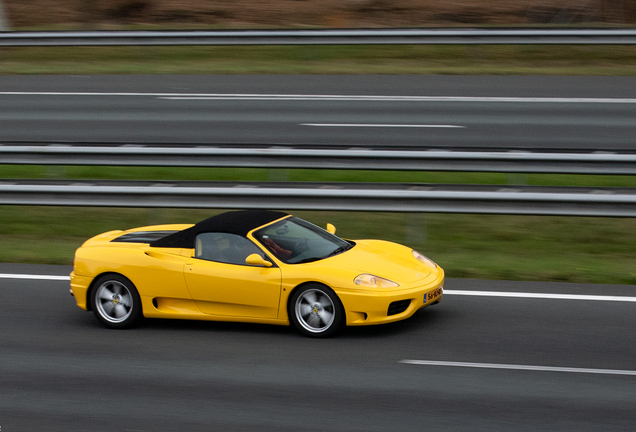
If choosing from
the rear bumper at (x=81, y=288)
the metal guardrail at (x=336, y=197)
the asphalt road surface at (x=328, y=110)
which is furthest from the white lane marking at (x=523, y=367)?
the asphalt road surface at (x=328, y=110)

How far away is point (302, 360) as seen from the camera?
22.6ft

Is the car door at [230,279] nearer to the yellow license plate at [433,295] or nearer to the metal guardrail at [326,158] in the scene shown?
the yellow license plate at [433,295]

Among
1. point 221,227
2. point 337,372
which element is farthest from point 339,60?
point 337,372

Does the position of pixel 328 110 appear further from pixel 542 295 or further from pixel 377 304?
pixel 377 304

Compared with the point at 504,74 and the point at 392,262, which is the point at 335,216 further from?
the point at 504,74

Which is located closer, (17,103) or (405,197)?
(405,197)

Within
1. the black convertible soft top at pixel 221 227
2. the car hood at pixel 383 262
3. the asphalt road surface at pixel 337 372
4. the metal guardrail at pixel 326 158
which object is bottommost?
the asphalt road surface at pixel 337 372

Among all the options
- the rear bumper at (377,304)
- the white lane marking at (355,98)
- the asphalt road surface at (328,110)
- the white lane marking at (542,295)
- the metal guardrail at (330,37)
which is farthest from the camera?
the metal guardrail at (330,37)

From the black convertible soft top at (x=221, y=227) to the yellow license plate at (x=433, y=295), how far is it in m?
1.70

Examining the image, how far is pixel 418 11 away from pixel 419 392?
1686 cm

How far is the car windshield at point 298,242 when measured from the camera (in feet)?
25.1

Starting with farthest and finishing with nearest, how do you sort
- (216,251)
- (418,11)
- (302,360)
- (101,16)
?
(101,16)
(418,11)
(216,251)
(302,360)

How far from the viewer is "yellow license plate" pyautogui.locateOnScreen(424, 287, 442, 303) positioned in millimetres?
7477

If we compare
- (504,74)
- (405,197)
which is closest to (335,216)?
(405,197)
